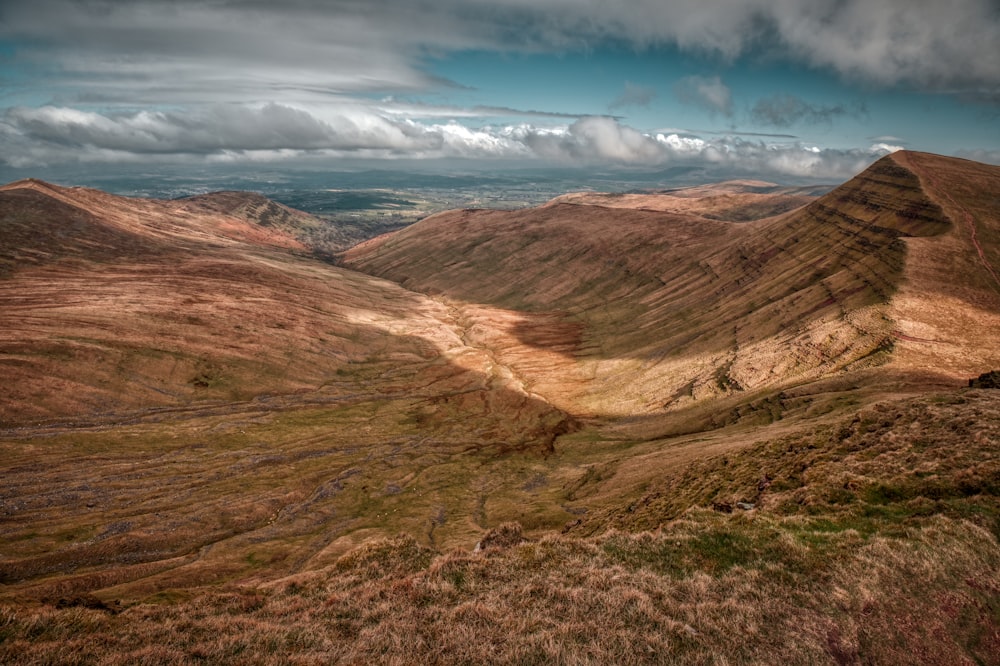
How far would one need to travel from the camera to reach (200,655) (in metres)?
22.3

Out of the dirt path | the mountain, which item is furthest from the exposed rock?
the dirt path

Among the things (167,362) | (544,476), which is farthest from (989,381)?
(167,362)

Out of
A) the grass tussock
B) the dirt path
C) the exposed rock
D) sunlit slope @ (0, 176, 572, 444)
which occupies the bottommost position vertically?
sunlit slope @ (0, 176, 572, 444)

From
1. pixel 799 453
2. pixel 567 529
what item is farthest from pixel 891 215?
pixel 567 529

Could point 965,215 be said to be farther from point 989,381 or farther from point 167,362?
point 167,362

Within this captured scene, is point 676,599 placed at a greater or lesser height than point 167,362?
greater

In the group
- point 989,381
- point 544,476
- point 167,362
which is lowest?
point 544,476

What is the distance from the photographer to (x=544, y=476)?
4072 inches

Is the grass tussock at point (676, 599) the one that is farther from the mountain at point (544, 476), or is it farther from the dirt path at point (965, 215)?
the dirt path at point (965, 215)

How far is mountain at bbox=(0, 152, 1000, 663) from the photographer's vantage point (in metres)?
22.9

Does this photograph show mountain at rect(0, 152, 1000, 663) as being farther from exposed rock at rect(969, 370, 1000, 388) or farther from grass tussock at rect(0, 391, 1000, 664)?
exposed rock at rect(969, 370, 1000, 388)

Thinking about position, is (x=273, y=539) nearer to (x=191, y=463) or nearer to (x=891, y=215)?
(x=191, y=463)

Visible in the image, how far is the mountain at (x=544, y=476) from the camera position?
22.9 m

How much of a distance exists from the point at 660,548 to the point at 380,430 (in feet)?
383
